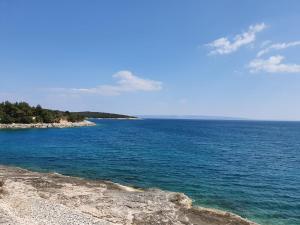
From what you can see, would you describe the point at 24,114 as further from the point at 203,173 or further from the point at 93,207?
the point at 93,207

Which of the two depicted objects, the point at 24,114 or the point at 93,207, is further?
the point at 24,114

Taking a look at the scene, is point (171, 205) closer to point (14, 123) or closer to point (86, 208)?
point (86, 208)

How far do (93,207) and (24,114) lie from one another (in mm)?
114368

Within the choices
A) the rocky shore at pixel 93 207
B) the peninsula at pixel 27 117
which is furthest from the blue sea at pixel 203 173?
the peninsula at pixel 27 117

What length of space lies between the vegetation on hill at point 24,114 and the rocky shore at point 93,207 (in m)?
100

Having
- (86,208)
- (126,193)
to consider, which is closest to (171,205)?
(126,193)

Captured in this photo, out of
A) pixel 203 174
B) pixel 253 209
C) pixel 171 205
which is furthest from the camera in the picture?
pixel 203 174

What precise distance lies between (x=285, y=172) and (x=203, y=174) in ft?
40.9

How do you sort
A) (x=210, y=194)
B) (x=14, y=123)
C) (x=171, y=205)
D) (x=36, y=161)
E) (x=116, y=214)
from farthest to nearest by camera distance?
1. (x=14, y=123)
2. (x=36, y=161)
3. (x=210, y=194)
4. (x=171, y=205)
5. (x=116, y=214)

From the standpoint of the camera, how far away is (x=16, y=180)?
1229 inches

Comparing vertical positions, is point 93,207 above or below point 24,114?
below

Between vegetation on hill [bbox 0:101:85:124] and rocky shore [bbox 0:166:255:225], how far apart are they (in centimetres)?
10027

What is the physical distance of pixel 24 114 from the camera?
126750 mm

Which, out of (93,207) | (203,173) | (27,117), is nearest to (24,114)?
(27,117)
